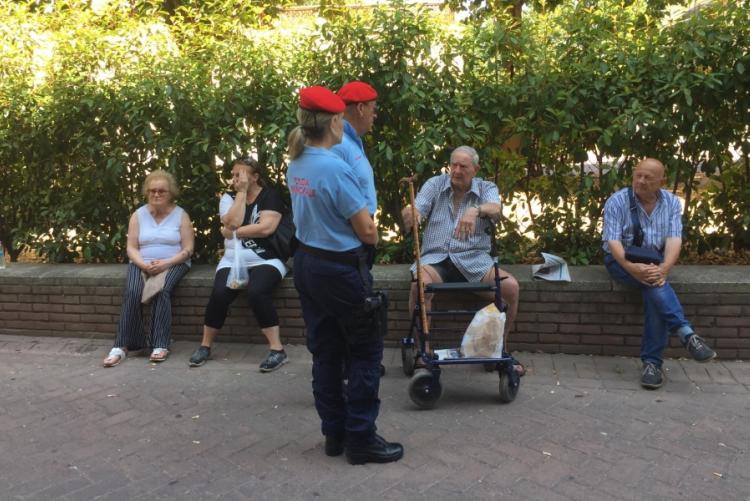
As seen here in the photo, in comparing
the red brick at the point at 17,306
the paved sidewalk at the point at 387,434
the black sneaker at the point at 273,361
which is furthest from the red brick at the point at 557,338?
the red brick at the point at 17,306

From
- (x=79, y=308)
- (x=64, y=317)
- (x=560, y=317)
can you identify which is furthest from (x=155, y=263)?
(x=560, y=317)

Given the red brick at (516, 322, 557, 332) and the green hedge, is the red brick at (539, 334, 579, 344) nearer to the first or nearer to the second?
the red brick at (516, 322, 557, 332)

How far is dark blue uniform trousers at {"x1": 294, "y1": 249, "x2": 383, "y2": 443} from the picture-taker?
3.60 metres

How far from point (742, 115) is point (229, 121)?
369 cm

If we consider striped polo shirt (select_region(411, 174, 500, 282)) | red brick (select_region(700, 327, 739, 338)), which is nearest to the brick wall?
red brick (select_region(700, 327, 739, 338))

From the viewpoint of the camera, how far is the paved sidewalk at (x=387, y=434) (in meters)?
3.59

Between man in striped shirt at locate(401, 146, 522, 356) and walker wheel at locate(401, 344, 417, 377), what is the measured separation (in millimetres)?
259

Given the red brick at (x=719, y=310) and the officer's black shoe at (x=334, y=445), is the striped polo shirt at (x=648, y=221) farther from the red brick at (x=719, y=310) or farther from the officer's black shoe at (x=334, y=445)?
the officer's black shoe at (x=334, y=445)

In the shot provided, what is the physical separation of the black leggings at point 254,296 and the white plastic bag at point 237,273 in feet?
0.13

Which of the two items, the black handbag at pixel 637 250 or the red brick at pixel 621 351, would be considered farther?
the red brick at pixel 621 351

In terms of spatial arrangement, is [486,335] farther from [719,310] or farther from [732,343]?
[732,343]

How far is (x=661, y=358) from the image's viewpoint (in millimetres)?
4848

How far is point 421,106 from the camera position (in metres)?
5.59

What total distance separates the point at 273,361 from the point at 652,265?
2.55 m
